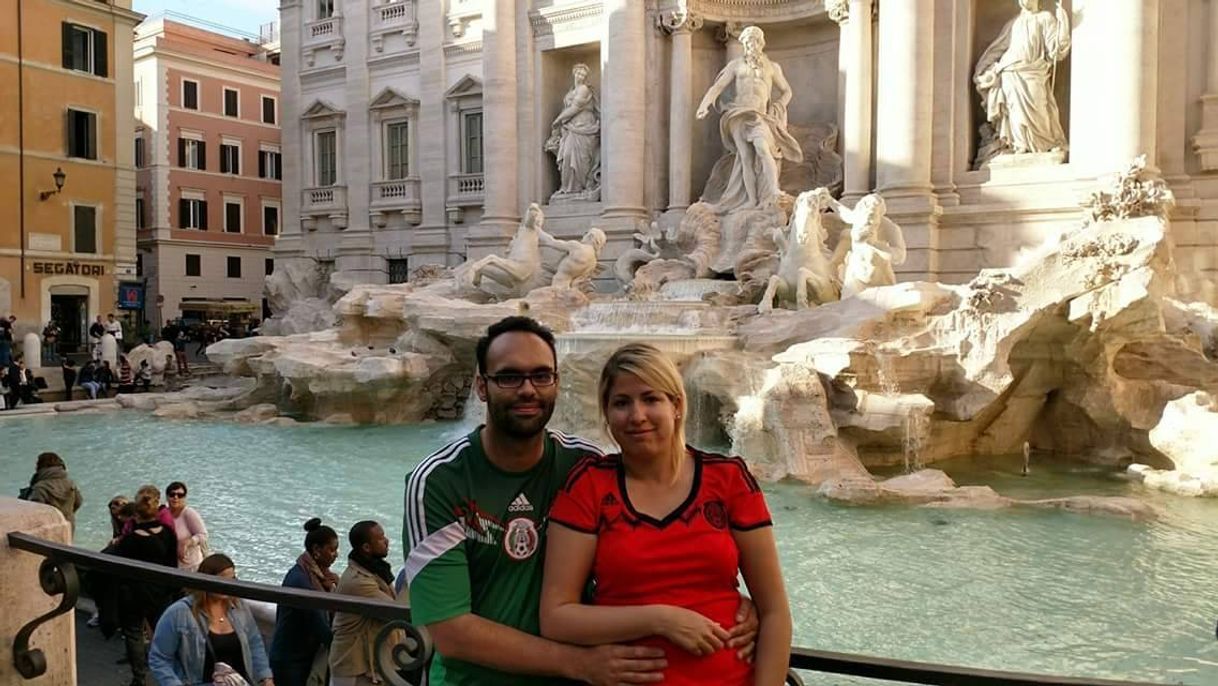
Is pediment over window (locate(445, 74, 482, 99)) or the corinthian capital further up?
the corinthian capital

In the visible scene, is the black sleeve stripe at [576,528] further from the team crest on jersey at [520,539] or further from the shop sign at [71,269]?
the shop sign at [71,269]

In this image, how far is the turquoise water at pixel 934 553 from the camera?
215 inches

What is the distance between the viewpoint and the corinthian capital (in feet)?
59.6

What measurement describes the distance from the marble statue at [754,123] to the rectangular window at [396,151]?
28.7 feet

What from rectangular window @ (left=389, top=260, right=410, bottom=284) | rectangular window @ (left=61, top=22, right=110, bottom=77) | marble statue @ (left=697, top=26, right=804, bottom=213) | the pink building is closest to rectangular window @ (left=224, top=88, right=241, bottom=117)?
the pink building

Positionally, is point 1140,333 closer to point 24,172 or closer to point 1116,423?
point 1116,423

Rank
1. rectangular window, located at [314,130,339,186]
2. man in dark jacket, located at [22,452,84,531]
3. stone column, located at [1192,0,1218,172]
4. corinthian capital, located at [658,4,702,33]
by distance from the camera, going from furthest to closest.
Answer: rectangular window, located at [314,130,339,186]
corinthian capital, located at [658,4,702,33]
stone column, located at [1192,0,1218,172]
man in dark jacket, located at [22,452,84,531]

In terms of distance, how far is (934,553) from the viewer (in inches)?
281

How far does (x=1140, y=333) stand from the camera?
10414 mm

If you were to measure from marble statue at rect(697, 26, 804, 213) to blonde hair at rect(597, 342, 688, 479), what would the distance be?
588 inches

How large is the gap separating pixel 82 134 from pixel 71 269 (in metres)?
3.31

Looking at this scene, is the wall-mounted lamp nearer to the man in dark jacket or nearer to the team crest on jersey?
the man in dark jacket

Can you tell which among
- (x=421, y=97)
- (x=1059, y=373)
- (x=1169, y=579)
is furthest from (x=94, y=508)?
(x=421, y=97)

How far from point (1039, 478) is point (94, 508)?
28.5ft
